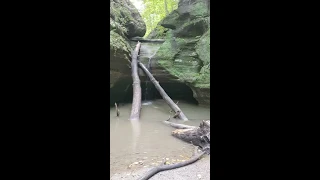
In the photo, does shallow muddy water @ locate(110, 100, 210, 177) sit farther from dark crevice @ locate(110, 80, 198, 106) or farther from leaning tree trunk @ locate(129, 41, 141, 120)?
dark crevice @ locate(110, 80, 198, 106)

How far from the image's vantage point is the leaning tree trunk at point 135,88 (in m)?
8.60

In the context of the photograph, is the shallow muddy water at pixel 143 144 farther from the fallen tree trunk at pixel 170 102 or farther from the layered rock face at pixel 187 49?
the layered rock face at pixel 187 49

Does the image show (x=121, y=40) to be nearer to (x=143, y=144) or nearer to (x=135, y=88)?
(x=135, y=88)

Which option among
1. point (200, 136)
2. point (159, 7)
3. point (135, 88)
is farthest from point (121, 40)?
point (159, 7)

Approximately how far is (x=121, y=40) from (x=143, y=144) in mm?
5620

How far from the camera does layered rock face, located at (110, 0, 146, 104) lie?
30.1 ft

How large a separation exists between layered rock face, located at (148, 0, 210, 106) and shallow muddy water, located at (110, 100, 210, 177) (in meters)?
2.37

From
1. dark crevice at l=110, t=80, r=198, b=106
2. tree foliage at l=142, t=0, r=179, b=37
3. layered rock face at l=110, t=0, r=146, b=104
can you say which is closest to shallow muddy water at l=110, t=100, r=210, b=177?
layered rock face at l=110, t=0, r=146, b=104

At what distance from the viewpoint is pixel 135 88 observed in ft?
32.9
